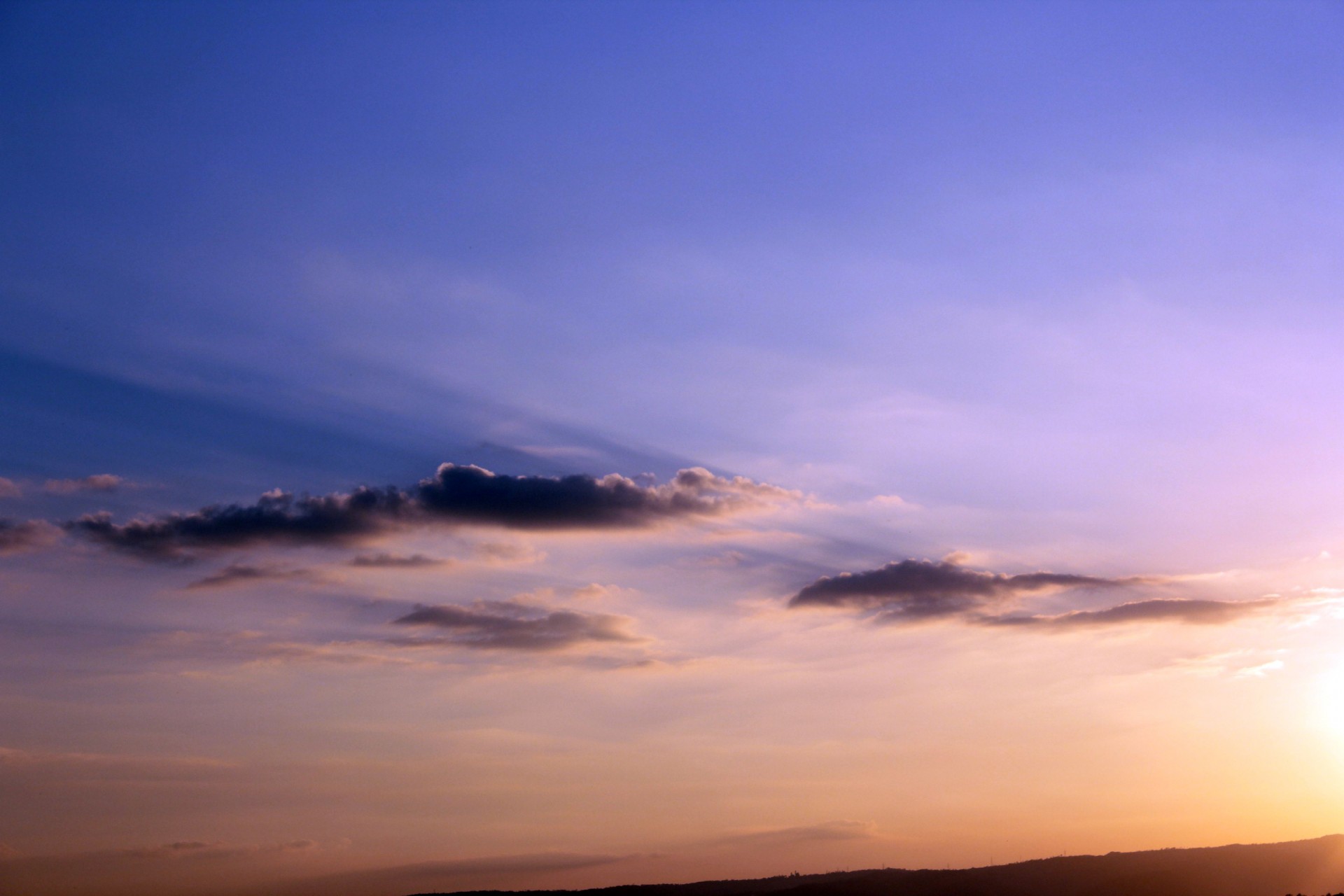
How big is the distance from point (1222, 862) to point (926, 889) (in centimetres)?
3358

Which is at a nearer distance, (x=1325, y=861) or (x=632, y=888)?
(x=1325, y=861)

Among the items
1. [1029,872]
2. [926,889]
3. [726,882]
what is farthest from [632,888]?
[1029,872]

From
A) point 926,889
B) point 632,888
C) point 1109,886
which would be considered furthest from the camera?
point 632,888

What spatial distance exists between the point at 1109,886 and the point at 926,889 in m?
22.0

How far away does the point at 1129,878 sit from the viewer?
134500 millimetres

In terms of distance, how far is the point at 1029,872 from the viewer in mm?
147875

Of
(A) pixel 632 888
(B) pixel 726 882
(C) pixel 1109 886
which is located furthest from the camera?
(B) pixel 726 882

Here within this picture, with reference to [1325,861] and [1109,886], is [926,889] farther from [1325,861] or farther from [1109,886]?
[1325,861]

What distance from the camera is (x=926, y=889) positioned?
146625mm

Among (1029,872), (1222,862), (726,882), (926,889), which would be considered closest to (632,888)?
(726,882)

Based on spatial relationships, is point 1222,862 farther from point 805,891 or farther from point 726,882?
point 726,882

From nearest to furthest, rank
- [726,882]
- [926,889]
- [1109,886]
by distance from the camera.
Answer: [1109,886]
[926,889]
[726,882]

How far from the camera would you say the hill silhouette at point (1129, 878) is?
13100 cm

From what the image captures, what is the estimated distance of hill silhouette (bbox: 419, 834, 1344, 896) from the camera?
131000 millimetres
